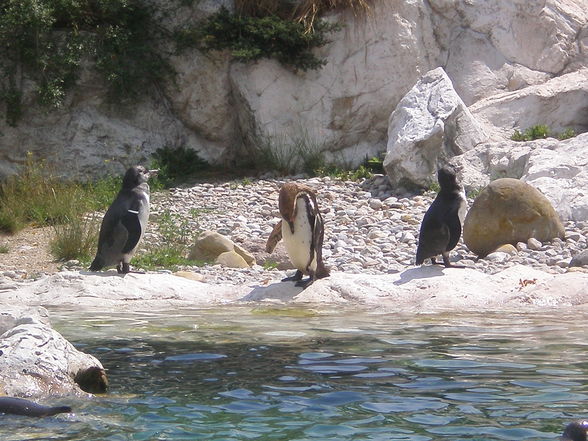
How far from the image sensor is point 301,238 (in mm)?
9055

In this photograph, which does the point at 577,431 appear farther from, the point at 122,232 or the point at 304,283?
the point at 122,232

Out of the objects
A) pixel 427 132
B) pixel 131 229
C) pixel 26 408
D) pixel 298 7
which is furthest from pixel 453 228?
pixel 298 7

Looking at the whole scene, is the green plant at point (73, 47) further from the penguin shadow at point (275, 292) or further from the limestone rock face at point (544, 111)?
the penguin shadow at point (275, 292)

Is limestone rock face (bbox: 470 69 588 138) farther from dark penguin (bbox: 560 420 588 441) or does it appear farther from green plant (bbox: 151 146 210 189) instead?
dark penguin (bbox: 560 420 588 441)

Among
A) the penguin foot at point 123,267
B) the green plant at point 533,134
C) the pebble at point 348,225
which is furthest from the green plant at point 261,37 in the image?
the penguin foot at point 123,267

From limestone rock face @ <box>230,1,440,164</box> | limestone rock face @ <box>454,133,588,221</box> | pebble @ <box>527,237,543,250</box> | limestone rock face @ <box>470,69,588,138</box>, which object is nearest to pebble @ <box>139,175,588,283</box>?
pebble @ <box>527,237,543,250</box>

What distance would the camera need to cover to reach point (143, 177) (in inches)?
409

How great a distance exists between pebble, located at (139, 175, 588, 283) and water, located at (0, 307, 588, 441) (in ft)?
7.91

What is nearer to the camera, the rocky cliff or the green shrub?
the green shrub

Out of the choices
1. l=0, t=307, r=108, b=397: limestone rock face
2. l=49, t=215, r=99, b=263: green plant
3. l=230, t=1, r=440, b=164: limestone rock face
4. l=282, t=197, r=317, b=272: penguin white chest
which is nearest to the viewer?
l=0, t=307, r=108, b=397: limestone rock face

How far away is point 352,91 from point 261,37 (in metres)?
1.72

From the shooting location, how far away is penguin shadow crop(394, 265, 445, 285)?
8719 mm

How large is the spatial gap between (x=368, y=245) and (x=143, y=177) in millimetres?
2924

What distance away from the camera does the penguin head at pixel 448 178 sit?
375 inches
